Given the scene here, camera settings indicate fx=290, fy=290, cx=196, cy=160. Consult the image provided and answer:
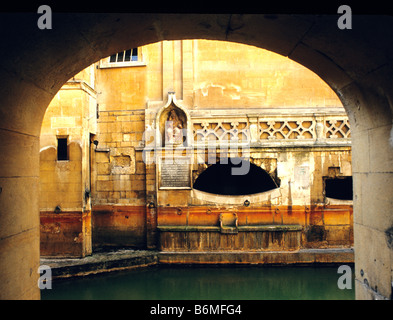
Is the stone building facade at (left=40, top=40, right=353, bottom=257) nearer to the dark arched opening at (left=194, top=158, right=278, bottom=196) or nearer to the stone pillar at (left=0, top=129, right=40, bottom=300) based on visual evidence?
the dark arched opening at (left=194, top=158, right=278, bottom=196)

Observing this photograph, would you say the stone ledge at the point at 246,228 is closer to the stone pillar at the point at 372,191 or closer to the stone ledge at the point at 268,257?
the stone ledge at the point at 268,257

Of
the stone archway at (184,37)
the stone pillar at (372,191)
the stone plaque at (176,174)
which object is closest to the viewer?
the stone archway at (184,37)

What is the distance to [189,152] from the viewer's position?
8.34m

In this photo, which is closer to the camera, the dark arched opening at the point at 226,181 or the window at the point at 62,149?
the window at the point at 62,149

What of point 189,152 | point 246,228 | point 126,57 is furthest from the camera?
point 126,57

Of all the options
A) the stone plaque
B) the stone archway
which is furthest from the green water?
the stone archway

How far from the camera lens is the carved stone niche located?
845 centimetres

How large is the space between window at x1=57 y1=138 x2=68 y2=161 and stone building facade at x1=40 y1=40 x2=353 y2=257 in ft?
0.09

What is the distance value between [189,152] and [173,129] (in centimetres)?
85

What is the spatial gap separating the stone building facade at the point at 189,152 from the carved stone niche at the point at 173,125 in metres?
0.03

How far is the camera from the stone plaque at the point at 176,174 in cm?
832

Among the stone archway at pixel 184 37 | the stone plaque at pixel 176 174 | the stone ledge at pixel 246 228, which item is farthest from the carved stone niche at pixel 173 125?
the stone archway at pixel 184 37

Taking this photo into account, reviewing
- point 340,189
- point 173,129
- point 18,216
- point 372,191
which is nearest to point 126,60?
point 173,129

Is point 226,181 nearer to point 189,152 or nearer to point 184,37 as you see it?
point 189,152
